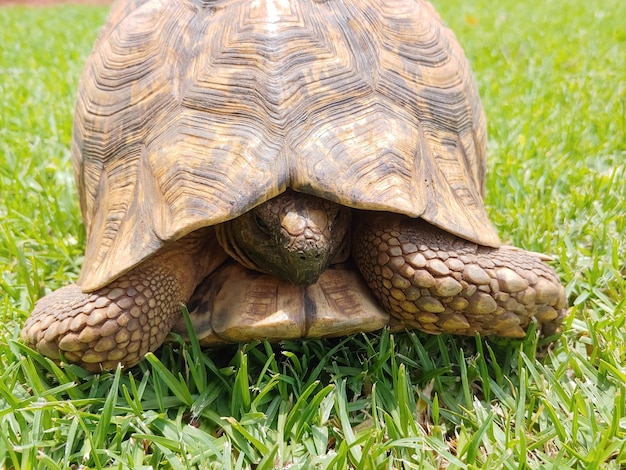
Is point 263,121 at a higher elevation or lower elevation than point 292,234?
higher

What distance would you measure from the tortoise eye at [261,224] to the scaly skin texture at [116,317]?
24 cm

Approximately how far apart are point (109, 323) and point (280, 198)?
58cm

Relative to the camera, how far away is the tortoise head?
143 centimetres

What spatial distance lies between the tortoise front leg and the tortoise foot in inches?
24.5

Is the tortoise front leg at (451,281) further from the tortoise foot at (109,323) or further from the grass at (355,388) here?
the tortoise foot at (109,323)

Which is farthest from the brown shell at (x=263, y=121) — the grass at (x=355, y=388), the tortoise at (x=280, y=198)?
the grass at (x=355, y=388)

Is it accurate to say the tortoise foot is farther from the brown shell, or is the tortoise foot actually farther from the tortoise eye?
the tortoise eye

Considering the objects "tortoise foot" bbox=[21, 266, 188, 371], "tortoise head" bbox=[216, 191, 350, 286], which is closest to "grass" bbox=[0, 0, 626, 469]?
"tortoise foot" bbox=[21, 266, 188, 371]

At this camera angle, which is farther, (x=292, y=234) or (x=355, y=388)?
(x=355, y=388)

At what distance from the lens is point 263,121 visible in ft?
4.83

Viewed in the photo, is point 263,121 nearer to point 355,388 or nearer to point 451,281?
point 451,281

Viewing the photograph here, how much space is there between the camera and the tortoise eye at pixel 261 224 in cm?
149

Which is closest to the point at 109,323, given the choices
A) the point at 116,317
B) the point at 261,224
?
the point at 116,317

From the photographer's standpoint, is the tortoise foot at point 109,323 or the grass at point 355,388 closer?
the grass at point 355,388
